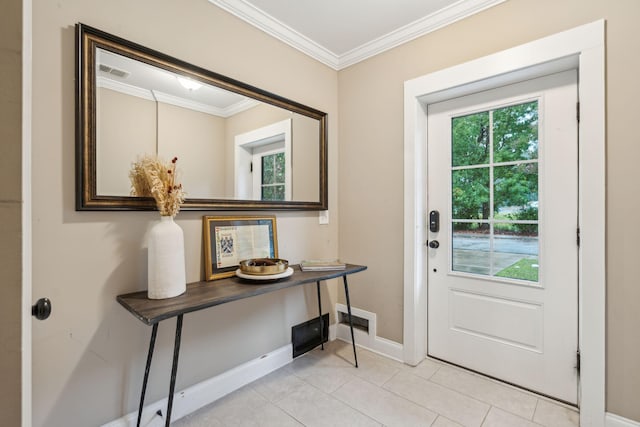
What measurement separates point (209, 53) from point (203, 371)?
1.89 metres

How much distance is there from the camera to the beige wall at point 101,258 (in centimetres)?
122

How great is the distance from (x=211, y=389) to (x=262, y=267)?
2.61 feet

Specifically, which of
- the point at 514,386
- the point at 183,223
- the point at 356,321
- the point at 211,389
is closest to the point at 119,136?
the point at 183,223

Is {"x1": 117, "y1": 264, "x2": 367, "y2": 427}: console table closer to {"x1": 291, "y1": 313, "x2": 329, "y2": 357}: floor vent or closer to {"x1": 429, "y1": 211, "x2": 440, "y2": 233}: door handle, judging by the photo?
{"x1": 291, "y1": 313, "x2": 329, "y2": 357}: floor vent

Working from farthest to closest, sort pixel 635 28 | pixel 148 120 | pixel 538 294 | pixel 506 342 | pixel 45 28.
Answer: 1. pixel 506 342
2. pixel 538 294
3. pixel 148 120
4. pixel 635 28
5. pixel 45 28

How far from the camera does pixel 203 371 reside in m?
1.73

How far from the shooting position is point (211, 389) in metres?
1.73

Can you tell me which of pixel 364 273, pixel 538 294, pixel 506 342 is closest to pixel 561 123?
pixel 538 294

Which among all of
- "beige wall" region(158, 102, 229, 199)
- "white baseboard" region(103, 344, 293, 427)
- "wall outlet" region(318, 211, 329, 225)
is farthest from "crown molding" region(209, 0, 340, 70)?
"white baseboard" region(103, 344, 293, 427)

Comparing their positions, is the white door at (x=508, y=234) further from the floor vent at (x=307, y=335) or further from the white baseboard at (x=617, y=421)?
the floor vent at (x=307, y=335)

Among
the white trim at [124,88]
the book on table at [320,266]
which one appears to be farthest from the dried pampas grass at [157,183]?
the book on table at [320,266]

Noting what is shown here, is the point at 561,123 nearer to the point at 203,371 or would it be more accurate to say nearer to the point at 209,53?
the point at 209,53

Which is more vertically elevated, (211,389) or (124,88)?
(124,88)

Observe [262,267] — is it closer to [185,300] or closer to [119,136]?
[185,300]
